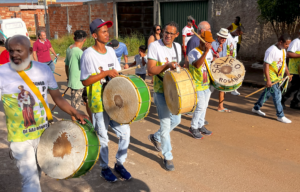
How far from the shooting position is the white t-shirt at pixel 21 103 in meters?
2.83

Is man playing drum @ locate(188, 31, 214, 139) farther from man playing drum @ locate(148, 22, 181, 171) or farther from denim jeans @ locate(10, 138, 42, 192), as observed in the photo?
denim jeans @ locate(10, 138, 42, 192)

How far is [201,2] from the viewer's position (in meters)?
14.5

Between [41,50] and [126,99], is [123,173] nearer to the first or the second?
[126,99]

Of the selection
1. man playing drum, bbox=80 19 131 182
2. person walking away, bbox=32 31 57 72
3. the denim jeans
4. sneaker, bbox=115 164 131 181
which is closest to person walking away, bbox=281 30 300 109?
man playing drum, bbox=80 19 131 182

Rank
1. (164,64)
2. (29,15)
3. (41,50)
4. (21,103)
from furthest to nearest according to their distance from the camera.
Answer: (29,15), (41,50), (164,64), (21,103)

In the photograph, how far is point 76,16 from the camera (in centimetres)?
Result: 2145

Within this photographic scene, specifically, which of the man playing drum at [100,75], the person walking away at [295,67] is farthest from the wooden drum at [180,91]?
the person walking away at [295,67]

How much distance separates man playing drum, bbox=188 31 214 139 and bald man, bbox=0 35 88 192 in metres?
2.62

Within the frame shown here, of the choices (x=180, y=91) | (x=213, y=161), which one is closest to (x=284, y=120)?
(x=213, y=161)

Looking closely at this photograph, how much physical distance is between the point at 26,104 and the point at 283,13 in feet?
32.9

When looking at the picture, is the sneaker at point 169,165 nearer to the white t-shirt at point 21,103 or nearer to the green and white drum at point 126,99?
the green and white drum at point 126,99

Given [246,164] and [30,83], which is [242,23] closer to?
[246,164]

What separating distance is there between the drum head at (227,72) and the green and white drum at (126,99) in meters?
2.06

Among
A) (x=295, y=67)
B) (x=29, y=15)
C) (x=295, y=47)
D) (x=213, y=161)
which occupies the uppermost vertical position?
(x=29, y=15)
